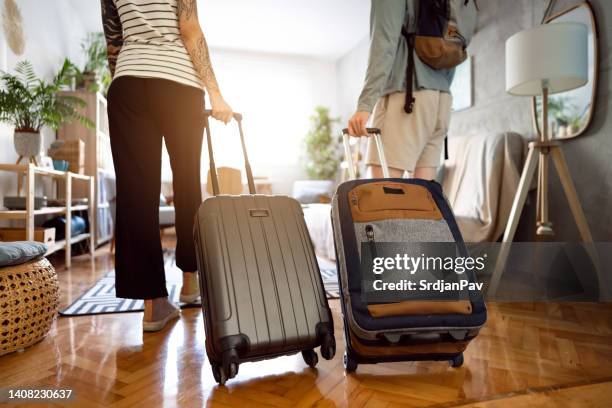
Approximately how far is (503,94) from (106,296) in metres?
2.77

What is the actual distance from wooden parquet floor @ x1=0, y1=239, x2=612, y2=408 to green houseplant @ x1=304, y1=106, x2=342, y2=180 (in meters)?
4.81

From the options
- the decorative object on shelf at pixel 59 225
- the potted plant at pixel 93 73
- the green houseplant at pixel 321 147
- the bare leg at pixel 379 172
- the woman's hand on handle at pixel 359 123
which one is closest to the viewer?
the woman's hand on handle at pixel 359 123

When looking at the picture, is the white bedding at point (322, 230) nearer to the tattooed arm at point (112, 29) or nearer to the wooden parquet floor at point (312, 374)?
the wooden parquet floor at point (312, 374)

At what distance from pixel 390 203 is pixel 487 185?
1.54 metres

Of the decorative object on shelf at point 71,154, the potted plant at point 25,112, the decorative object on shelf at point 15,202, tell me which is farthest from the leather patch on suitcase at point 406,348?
the decorative object on shelf at point 71,154

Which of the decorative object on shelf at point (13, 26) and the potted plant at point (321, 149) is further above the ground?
the decorative object on shelf at point (13, 26)

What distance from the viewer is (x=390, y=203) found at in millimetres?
1064

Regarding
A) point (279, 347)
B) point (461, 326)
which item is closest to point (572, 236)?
point (461, 326)

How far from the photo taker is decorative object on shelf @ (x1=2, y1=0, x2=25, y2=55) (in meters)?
2.74

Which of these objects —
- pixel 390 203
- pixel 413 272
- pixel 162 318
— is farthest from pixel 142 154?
pixel 413 272

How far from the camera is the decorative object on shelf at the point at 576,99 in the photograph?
209 centimetres

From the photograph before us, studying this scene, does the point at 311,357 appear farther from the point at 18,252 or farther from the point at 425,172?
the point at 18,252

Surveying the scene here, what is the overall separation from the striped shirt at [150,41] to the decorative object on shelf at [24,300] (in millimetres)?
663

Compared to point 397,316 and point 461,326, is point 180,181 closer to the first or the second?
Answer: point 397,316
